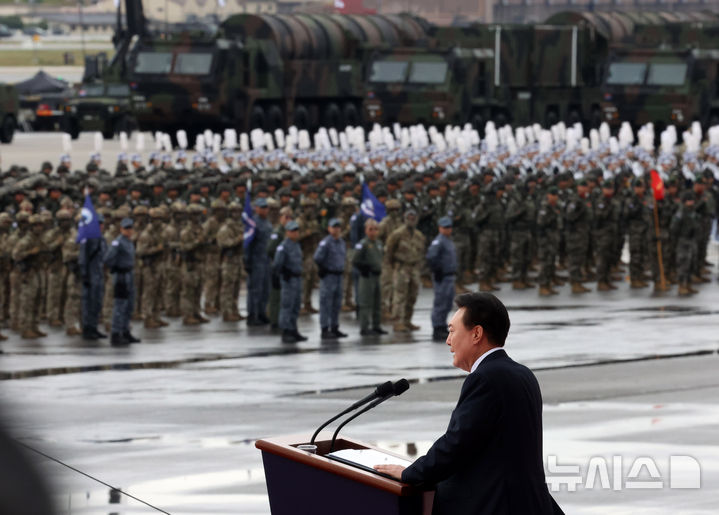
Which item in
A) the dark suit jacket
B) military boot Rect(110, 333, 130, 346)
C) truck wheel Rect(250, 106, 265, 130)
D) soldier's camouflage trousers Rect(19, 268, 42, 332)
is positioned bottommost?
truck wheel Rect(250, 106, 265, 130)

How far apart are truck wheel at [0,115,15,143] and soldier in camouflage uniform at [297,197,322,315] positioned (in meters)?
29.0

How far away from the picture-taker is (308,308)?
1950 centimetres

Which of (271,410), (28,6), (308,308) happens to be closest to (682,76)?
(308,308)

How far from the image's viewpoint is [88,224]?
17141 mm

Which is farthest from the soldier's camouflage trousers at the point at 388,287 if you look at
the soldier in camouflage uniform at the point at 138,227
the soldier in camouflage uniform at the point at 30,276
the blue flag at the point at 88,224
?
the soldier in camouflage uniform at the point at 30,276

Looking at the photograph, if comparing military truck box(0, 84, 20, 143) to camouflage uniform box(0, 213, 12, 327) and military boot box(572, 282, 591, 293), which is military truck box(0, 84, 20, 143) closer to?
military boot box(572, 282, 591, 293)

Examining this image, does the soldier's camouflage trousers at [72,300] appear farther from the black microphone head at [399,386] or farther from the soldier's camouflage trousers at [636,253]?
the black microphone head at [399,386]

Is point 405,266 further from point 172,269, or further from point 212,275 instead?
point 172,269

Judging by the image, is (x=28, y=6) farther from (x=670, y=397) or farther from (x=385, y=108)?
(x=670, y=397)

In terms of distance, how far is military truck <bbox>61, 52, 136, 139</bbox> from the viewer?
46.8 meters

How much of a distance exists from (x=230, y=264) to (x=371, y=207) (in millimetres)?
1842

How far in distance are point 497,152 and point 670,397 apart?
17.8 m

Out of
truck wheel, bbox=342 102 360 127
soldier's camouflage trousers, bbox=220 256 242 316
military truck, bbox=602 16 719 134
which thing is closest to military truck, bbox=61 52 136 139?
truck wheel, bbox=342 102 360 127

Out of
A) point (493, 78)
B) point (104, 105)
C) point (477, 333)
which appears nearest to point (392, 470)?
point (477, 333)
